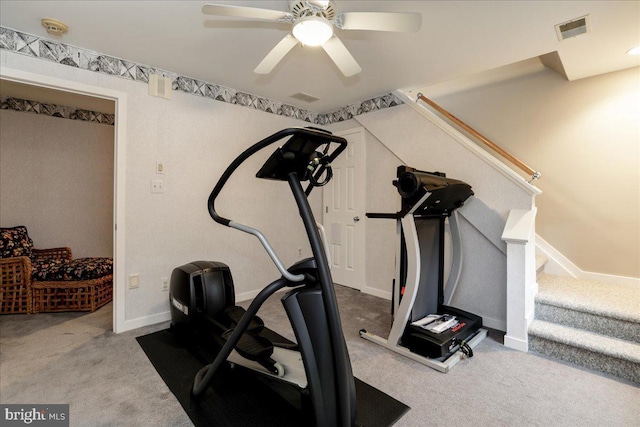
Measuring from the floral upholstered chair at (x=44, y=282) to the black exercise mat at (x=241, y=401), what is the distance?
1.51 metres

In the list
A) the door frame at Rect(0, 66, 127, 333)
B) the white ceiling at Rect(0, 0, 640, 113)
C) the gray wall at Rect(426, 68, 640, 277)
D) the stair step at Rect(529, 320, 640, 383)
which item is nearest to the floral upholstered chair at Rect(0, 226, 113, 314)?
the door frame at Rect(0, 66, 127, 333)

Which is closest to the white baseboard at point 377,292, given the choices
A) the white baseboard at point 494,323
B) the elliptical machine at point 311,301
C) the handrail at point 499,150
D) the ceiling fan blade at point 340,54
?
the white baseboard at point 494,323

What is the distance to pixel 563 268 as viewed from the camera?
307 centimetres

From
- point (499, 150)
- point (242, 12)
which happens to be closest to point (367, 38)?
point (242, 12)

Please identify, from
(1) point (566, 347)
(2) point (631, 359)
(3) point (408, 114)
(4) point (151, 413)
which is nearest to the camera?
(4) point (151, 413)

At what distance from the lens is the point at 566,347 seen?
215 cm

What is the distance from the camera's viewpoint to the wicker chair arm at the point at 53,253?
354 centimetres

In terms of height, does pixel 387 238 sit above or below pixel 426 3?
below

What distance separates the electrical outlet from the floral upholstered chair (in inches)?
30.4

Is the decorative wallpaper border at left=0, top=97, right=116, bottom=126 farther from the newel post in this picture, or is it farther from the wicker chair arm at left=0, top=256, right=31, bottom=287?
the newel post

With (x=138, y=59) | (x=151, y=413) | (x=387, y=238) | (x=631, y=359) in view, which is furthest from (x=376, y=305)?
(x=138, y=59)

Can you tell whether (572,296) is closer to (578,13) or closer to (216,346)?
(578,13)

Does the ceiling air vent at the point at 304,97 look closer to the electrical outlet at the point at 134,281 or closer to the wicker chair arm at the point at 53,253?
the electrical outlet at the point at 134,281

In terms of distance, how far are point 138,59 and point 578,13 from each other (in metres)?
3.34
